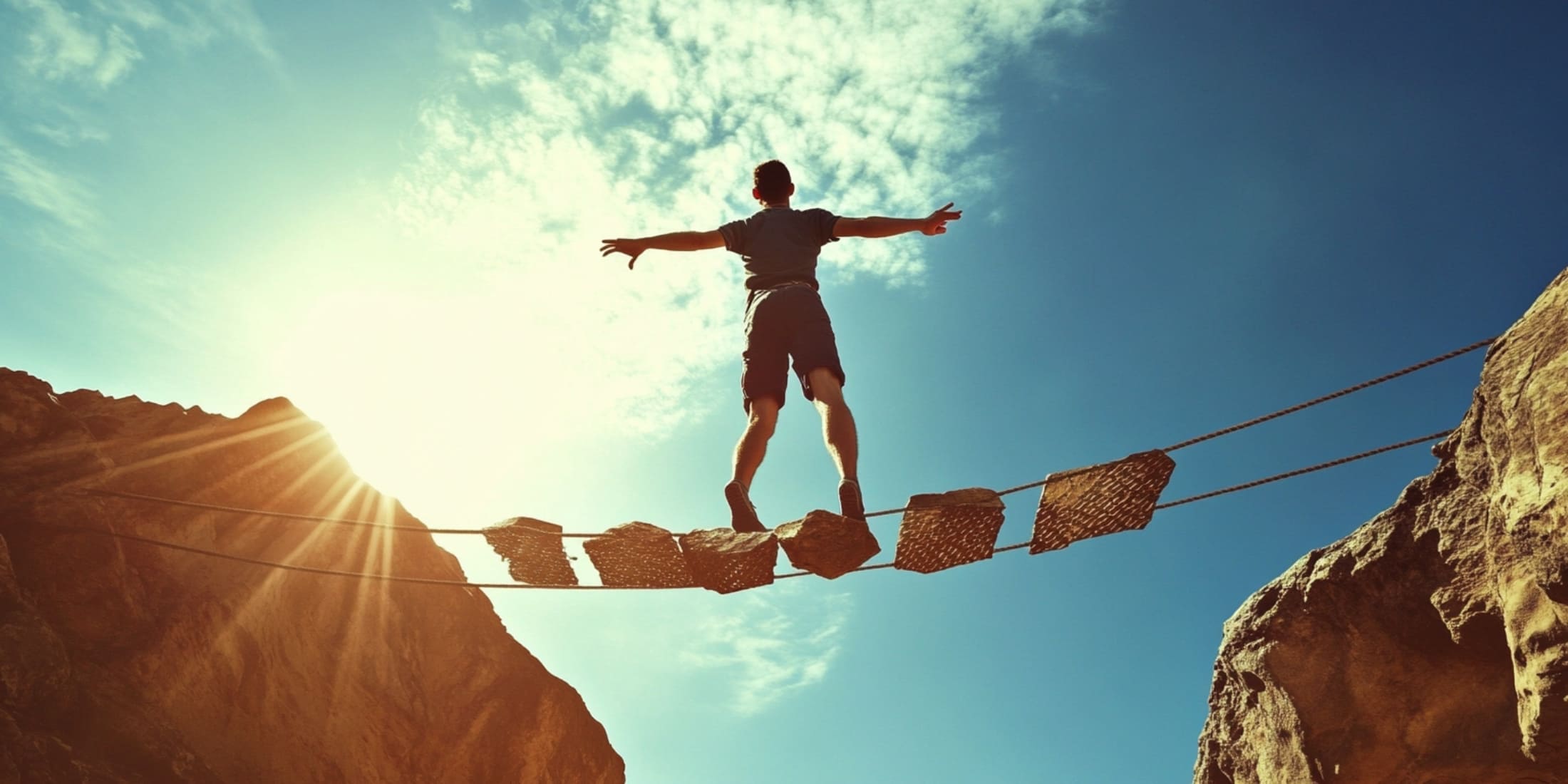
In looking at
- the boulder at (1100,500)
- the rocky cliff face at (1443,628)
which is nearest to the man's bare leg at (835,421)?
the boulder at (1100,500)

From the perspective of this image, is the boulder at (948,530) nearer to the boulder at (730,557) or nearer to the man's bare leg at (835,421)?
the man's bare leg at (835,421)

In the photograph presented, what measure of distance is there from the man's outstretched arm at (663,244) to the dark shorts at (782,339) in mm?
621

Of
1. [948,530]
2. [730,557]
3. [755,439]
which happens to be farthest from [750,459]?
[948,530]

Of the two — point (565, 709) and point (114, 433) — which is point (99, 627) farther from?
point (565, 709)

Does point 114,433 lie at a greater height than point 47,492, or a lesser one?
greater

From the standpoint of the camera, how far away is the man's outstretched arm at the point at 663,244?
610 cm

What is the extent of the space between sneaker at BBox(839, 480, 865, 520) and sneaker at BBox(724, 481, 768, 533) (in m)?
0.64

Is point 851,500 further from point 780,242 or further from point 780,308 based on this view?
point 780,242

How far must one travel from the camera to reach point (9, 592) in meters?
6.15

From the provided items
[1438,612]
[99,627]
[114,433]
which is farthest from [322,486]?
[1438,612]

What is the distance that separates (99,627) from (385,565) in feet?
11.7

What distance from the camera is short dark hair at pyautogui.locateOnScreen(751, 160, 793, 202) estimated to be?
6.41m

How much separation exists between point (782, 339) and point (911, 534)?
5.29ft

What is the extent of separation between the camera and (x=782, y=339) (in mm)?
5820
